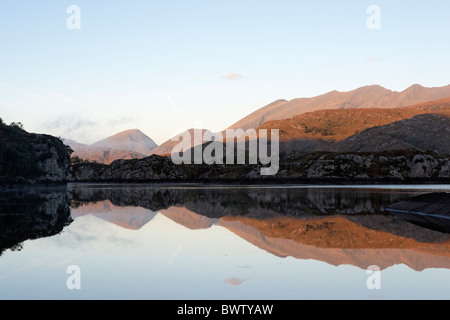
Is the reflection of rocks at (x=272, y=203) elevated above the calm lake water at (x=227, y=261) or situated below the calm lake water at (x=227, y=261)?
below

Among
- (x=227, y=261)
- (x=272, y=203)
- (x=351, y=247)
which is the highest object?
(x=227, y=261)

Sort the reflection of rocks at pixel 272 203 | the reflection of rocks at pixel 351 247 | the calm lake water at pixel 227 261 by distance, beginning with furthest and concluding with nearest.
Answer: the reflection of rocks at pixel 272 203
the reflection of rocks at pixel 351 247
the calm lake water at pixel 227 261

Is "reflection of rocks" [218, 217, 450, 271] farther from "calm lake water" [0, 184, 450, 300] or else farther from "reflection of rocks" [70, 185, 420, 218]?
"reflection of rocks" [70, 185, 420, 218]

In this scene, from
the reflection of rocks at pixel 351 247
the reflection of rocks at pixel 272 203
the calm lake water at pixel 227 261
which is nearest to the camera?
the calm lake water at pixel 227 261

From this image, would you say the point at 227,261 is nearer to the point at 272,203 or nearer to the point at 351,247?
the point at 351,247

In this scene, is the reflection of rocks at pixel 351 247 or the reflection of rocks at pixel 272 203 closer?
the reflection of rocks at pixel 351 247

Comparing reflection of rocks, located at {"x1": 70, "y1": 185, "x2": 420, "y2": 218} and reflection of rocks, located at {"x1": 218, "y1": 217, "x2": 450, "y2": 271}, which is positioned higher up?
reflection of rocks, located at {"x1": 218, "y1": 217, "x2": 450, "y2": 271}

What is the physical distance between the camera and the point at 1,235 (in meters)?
38.3

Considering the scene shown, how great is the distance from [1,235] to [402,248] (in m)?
30.7

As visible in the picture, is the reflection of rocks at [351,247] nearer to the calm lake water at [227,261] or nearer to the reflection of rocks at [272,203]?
the calm lake water at [227,261]

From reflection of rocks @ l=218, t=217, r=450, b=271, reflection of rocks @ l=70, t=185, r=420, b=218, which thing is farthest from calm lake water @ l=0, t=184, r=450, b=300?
reflection of rocks @ l=70, t=185, r=420, b=218

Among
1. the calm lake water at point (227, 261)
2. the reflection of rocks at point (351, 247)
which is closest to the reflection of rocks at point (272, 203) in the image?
the calm lake water at point (227, 261)

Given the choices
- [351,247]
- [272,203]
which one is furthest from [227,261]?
[272,203]
